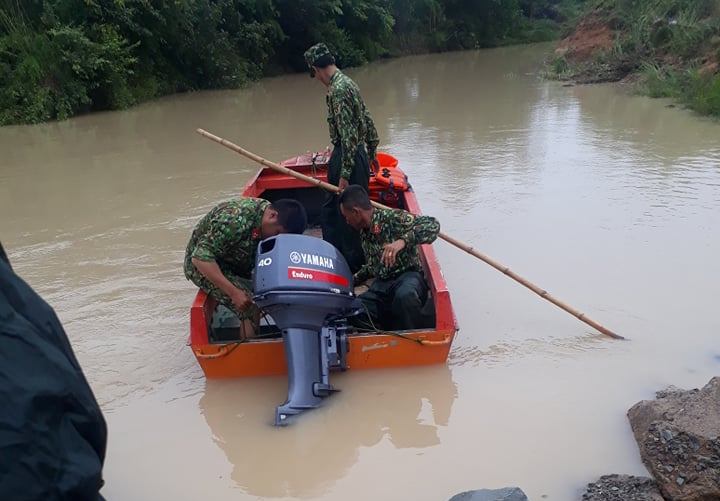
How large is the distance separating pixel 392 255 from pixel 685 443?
167 cm

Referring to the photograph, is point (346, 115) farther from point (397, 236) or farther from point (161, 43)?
point (161, 43)

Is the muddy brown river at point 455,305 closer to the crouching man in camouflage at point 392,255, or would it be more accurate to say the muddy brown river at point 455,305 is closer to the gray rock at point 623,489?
the gray rock at point 623,489

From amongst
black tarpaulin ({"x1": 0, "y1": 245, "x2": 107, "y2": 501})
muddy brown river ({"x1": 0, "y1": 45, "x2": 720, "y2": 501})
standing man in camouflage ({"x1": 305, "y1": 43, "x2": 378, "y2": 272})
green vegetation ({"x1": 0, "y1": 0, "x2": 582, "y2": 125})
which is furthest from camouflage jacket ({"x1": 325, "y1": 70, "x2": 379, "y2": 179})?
green vegetation ({"x1": 0, "y1": 0, "x2": 582, "y2": 125})

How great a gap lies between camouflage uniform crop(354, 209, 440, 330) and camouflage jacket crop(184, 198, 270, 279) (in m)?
0.66

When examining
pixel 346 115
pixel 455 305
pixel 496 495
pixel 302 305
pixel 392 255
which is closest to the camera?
pixel 496 495

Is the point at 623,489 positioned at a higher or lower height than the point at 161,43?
lower

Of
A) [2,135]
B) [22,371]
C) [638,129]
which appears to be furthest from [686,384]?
[2,135]

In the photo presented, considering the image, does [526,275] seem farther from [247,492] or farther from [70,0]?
[70,0]

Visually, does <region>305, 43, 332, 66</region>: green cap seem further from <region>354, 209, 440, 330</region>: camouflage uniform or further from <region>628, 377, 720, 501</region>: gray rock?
<region>628, 377, 720, 501</region>: gray rock

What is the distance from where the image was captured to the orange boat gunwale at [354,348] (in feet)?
12.0

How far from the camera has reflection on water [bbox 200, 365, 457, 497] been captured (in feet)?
10.4

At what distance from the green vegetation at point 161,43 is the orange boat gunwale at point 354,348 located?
1062cm

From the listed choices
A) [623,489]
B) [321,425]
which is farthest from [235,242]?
[623,489]

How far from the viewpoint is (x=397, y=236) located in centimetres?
401
